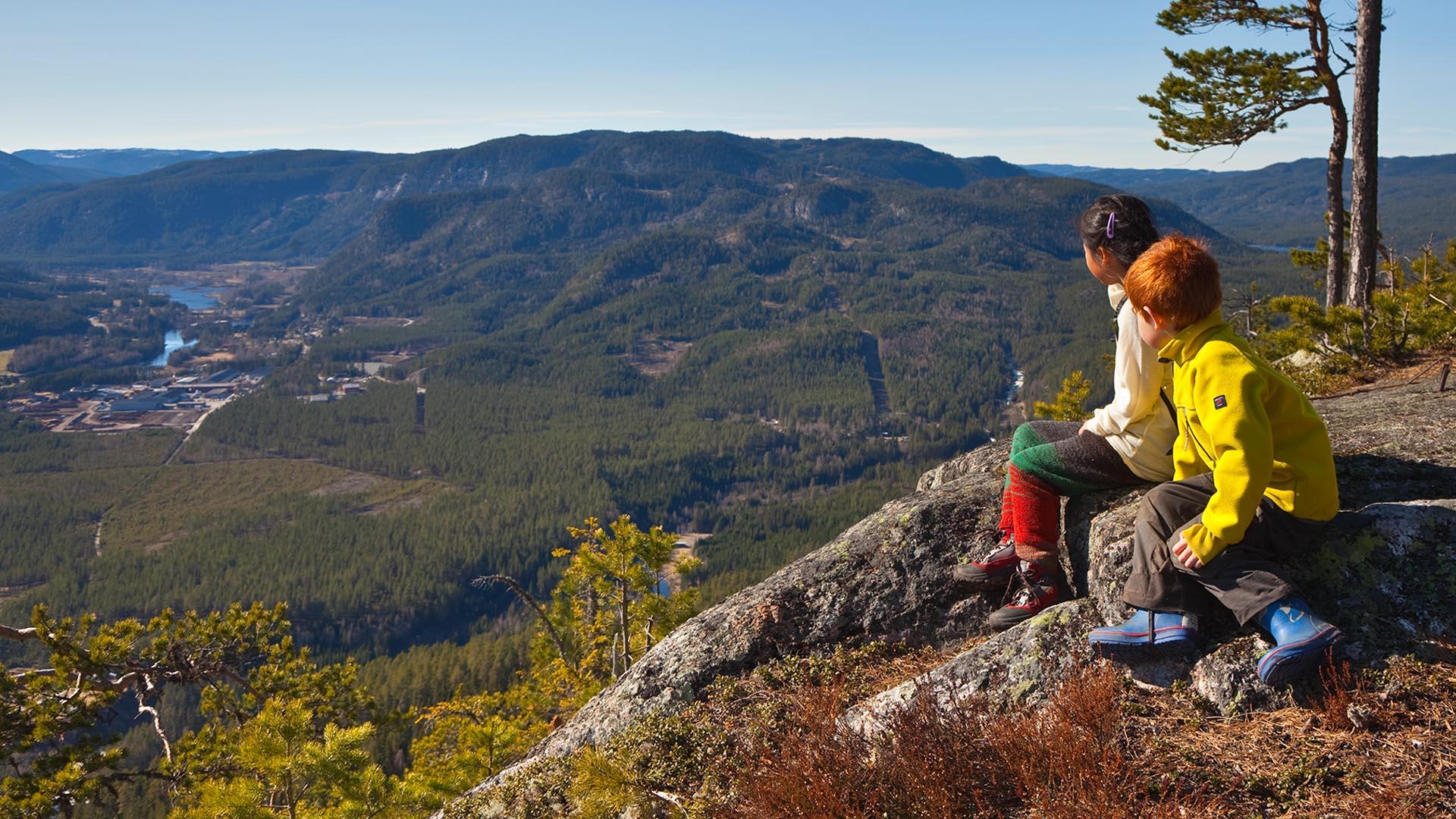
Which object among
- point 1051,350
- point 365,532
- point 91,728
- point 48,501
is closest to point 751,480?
point 365,532

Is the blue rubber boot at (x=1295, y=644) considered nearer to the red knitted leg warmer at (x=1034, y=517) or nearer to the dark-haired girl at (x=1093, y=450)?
the dark-haired girl at (x=1093, y=450)

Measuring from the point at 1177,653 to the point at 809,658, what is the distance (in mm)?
2394

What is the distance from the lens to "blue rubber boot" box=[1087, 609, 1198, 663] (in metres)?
3.77

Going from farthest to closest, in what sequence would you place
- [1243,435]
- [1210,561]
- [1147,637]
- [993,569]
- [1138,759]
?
[993,569] < [1147,637] < [1210,561] < [1243,435] < [1138,759]

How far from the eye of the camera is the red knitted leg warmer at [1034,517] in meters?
5.04

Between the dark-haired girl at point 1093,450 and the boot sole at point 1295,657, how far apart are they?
58.3 inches

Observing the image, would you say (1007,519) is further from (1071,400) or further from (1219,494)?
(1071,400)

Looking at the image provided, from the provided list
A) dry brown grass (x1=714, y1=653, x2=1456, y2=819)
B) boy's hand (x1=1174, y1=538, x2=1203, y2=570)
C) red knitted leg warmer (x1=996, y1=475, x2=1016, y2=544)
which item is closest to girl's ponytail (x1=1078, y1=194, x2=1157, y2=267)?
red knitted leg warmer (x1=996, y1=475, x2=1016, y2=544)

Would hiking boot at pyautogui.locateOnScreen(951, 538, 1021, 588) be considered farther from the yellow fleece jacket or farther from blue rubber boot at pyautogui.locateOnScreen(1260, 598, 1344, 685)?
blue rubber boot at pyautogui.locateOnScreen(1260, 598, 1344, 685)

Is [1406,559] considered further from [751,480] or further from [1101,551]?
[751,480]

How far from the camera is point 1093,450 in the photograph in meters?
4.95

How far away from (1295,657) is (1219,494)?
29.6 inches

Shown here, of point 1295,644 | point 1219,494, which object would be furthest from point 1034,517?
point 1295,644

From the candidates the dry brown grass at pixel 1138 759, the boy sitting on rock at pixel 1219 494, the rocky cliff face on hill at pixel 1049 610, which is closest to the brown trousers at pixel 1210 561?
the boy sitting on rock at pixel 1219 494
